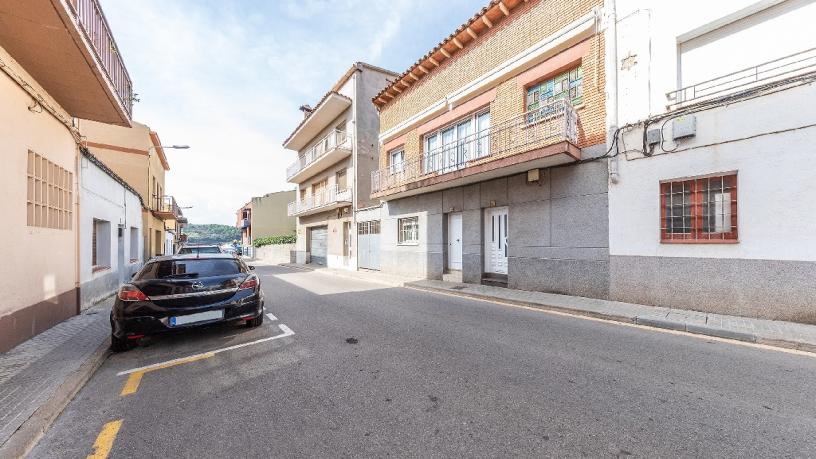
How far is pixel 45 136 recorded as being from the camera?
18.6 ft

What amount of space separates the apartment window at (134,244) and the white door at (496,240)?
44.8 ft

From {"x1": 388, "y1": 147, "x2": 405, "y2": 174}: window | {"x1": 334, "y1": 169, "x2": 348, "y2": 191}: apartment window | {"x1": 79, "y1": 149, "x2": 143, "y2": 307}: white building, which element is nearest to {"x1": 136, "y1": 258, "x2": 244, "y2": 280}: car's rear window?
{"x1": 79, "y1": 149, "x2": 143, "y2": 307}: white building

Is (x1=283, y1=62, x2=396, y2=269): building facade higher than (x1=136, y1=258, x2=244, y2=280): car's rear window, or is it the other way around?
(x1=283, y1=62, x2=396, y2=269): building facade

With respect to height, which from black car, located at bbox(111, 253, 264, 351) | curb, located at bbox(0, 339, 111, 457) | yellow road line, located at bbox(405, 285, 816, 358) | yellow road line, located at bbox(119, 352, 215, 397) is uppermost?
black car, located at bbox(111, 253, 264, 351)

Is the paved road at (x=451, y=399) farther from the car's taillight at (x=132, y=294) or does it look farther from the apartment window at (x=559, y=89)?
the apartment window at (x=559, y=89)

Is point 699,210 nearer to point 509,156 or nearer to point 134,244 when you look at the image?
point 509,156

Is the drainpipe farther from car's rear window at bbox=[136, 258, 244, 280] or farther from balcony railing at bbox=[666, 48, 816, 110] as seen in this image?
car's rear window at bbox=[136, 258, 244, 280]

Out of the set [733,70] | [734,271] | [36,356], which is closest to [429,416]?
[36,356]

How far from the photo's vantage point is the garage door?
74.2 ft

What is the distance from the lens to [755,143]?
5902mm

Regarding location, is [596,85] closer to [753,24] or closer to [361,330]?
[753,24]

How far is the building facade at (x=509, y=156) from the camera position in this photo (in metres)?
8.08

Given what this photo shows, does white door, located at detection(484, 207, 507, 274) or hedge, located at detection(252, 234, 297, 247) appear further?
hedge, located at detection(252, 234, 297, 247)

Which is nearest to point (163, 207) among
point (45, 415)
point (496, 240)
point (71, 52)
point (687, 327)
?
point (71, 52)
